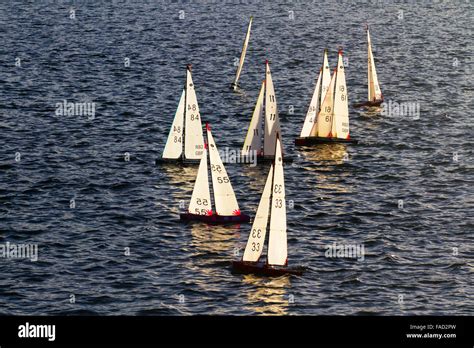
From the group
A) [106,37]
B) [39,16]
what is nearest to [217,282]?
A: [106,37]

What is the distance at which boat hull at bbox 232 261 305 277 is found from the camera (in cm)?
6238

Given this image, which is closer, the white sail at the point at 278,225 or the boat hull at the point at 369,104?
the white sail at the point at 278,225

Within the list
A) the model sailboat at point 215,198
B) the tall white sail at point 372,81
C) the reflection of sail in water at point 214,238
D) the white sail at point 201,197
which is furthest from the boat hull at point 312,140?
the reflection of sail in water at point 214,238

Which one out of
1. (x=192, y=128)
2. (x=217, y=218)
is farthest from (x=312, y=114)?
(x=217, y=218)

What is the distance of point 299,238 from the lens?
69.9 m

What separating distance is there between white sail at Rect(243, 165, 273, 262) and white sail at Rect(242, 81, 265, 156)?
960 inches

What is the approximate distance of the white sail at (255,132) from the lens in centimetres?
8619

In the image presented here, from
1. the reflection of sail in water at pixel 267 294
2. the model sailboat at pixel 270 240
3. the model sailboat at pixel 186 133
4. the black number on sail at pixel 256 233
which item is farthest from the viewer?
the model sailboat at pixel 186 133

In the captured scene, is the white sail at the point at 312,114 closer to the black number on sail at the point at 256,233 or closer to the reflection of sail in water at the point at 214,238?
the reflection of sail in water at the point at 214,238

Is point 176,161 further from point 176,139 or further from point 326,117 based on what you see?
point 326,117

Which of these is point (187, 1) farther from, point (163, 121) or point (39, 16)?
point (163, 121)

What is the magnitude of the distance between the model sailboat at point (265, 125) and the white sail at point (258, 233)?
79.2 ft
